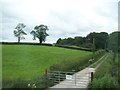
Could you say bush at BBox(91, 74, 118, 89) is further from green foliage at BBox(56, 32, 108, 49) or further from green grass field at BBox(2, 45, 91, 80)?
green grass field at BBox(2, 45, 91, 80)

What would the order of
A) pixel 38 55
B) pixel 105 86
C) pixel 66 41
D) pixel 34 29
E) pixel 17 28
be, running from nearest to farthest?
pixel 105 86, pixel 17 28, pixel 34 29, pixel 66 41, pixel 38 55

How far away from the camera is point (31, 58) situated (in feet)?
57.3

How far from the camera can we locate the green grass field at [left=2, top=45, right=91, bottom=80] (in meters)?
13.6

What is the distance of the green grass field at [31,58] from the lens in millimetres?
13625

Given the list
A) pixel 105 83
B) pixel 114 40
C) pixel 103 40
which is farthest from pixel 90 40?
pixel 105 83

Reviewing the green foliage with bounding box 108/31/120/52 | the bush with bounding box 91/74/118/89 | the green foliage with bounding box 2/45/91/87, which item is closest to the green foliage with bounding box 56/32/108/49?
the green foliage with bounding box 108/31/120/52

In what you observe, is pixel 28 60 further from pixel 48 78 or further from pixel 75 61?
pixel 48 78

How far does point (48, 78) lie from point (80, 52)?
6.30 m

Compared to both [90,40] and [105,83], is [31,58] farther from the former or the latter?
[105,83]

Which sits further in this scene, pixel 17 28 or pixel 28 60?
pixel 28 60

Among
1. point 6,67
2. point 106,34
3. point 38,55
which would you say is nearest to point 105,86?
point 106,34

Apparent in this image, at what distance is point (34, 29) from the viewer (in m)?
11.3

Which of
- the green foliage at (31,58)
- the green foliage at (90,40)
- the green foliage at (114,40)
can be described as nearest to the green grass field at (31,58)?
the green foliage at (31,58)

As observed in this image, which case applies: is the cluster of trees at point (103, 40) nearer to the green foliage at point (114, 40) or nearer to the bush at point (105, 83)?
the green foliage at point (114, 40)
